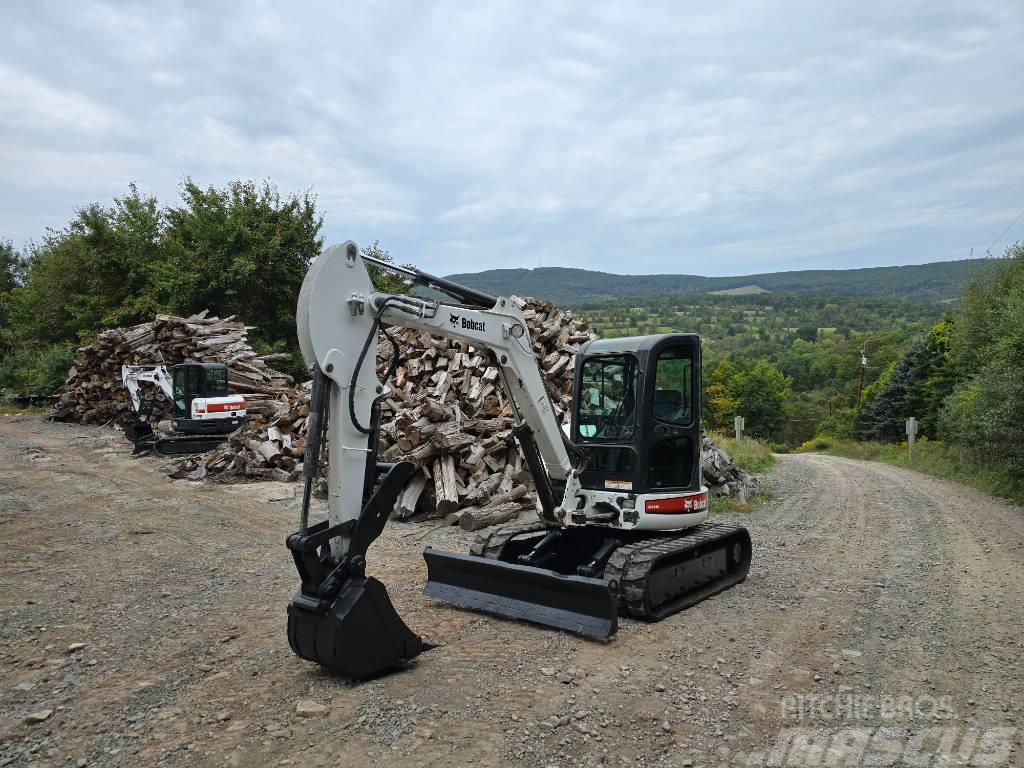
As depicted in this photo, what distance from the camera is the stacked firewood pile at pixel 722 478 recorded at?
12.9m

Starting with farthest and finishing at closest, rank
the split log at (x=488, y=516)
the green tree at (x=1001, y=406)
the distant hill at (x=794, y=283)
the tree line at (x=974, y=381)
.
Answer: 1. the distant hill at (x=794, y=283)
2. the tree line at (x=974, y=381)
3. the green tree at (x=1001, y=406)
4. the split log at (x=488, y=516)

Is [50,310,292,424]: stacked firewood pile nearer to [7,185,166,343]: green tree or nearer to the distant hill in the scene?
[7,185,166,343]: green tree

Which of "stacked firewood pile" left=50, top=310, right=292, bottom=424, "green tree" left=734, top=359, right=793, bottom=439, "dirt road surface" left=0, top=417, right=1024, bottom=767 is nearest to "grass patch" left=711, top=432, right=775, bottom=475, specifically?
"dirt road surface" left=0, top=417, right=1024, bottom=767

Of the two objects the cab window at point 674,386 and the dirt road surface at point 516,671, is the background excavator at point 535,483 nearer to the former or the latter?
the cab window at point 674,386

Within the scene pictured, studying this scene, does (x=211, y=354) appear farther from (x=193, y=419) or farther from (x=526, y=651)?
(x=526, y=651)

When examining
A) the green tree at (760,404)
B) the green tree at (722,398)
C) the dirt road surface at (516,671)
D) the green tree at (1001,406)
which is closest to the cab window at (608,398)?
the dirt road surface at (516,671)

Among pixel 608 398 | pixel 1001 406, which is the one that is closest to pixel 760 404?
pixel 1001 406

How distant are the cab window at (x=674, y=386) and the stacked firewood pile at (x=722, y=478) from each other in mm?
5860

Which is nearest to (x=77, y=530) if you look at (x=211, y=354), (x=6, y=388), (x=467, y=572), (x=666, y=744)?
(x=467, y=572)

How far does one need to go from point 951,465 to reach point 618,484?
16.5 meters

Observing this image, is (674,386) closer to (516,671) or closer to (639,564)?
(639,564)

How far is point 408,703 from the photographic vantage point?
15.1 ft

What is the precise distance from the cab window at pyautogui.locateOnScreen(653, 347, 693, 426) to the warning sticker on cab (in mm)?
680

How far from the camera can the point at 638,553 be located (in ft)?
21.0
